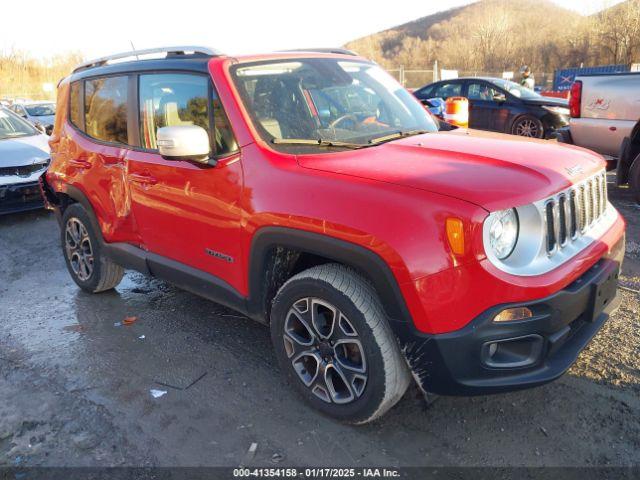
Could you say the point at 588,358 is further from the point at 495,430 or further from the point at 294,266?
the point at 294,266

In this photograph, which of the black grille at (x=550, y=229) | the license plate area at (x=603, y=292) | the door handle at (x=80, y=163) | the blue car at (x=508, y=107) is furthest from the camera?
the blue car at (x=508, y=107)

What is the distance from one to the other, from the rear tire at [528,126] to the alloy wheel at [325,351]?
977cm

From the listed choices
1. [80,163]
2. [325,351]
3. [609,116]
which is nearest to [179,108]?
[80,163]

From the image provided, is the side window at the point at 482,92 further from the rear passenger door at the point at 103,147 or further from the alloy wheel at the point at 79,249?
the alloy wheel at the point at 79,249

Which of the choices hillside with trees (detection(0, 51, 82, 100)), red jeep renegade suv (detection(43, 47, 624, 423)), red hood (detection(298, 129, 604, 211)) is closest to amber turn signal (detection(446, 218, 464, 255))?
red jeep renegade suv (detection(43, 47, 624, 423))

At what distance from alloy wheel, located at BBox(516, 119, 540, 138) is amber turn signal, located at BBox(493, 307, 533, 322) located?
9.92m

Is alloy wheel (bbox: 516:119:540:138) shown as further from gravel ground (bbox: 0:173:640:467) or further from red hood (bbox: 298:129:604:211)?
red hood (bbox: 298:129:604:211)

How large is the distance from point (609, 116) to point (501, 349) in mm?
6083

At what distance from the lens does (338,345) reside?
275 cm

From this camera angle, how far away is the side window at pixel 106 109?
3.93 m

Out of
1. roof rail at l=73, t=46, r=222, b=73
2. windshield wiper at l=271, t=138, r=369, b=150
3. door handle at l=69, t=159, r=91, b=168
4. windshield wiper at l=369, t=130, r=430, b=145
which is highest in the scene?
roof rail at l=73, t=46, r=222, b=73

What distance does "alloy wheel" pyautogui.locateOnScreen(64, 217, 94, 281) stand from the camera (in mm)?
4633

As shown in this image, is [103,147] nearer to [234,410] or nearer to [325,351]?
[234,410]

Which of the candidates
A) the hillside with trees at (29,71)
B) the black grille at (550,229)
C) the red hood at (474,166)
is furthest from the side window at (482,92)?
the hillside with trees at (29,71)
